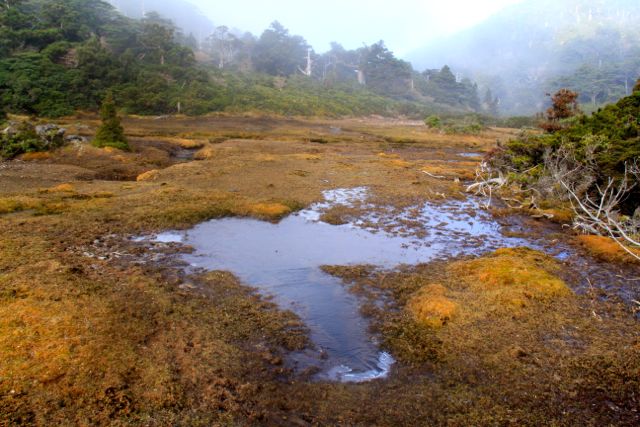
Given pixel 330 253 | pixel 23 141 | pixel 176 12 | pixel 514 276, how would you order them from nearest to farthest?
pixel 514 276 → pixel 330 253 → pixel 23 141 → pixel 176 12

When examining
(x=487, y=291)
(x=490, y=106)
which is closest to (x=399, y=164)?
(x=487, y=291)

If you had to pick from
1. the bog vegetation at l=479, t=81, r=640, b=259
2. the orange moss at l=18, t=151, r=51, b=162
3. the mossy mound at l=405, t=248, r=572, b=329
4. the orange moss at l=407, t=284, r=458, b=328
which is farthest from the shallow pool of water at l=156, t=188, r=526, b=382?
the orange moss at l=18, t=151, r=51, b=162

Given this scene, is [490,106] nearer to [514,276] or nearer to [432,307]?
[514,276]

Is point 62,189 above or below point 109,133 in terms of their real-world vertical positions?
below

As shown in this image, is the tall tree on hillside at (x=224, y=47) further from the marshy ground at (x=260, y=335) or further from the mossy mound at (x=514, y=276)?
the mossy mound at (x=514, y=276)

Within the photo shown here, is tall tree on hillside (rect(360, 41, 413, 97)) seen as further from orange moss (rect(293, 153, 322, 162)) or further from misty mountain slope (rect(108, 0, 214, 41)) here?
orange moss (rect(293, 153, 322, 162))

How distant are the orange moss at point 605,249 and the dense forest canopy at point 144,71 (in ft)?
166

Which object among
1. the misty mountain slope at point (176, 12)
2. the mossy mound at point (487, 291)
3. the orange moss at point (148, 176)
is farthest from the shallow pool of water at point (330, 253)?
the misty mountain slope at point (176, 12)

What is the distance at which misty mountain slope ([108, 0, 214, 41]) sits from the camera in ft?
509

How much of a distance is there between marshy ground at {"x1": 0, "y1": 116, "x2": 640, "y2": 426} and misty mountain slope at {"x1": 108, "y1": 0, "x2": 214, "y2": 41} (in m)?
155

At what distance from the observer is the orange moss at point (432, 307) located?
397 inches

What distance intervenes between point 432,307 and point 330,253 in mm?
5161

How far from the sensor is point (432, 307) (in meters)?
10.5

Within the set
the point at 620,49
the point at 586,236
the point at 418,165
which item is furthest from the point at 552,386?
the point at 620,49
